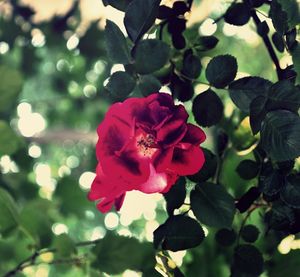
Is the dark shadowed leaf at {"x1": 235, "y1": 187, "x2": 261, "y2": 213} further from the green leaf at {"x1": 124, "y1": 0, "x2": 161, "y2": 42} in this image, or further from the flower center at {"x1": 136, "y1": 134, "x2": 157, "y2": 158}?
the green leaf at {"x1": 124, "y1": 0, "x2": 161, "y2": 42}

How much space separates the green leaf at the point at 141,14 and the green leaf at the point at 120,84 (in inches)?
2.5

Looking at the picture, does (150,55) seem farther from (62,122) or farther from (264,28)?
(62,122)

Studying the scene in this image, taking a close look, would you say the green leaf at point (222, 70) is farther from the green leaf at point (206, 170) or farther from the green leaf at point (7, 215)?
the green leaf at point (7, 215)

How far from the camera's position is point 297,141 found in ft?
2.14

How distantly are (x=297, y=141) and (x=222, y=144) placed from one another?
0.85ft

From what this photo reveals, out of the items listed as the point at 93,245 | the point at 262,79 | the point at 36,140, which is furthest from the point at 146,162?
the point at 36,140

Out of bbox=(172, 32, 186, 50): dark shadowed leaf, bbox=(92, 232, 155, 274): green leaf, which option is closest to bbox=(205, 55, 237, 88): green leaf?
bbox=(172, 32, 186, 50): dark shadowed leaf

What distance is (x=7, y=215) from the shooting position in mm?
1110

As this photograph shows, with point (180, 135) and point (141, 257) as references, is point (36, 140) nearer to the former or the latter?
point (141, 257)

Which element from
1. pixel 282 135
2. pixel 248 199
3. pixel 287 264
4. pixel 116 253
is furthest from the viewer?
pixel 116 253

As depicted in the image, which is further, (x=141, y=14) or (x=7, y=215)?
(x=7, y=215)

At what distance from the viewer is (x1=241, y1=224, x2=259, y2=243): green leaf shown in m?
0.84

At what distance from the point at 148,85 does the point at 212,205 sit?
0.57 feet

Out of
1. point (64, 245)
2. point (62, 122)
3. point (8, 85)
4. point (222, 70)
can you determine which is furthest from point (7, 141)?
point (62, 122)
